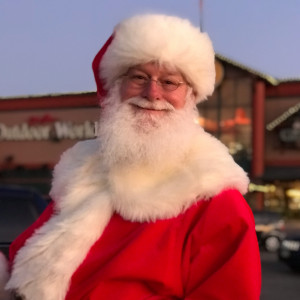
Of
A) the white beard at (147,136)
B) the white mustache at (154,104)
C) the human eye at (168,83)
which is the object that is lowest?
the white beard at (147,136)

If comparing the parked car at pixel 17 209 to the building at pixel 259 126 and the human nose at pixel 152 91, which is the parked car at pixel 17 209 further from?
the building at pixel 259 126

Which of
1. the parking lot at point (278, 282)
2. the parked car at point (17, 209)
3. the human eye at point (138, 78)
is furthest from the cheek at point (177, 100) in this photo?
the parking lot at point (278, 282)

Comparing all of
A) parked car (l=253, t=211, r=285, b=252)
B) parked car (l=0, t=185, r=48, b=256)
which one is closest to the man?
parked car (l=0, t=185, r=48, b=256)

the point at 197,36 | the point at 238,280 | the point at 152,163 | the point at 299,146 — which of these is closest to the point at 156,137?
the point at 152,163

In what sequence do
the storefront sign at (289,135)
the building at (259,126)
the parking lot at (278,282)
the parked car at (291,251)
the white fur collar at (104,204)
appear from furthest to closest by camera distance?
1. the building at (259,126)
2. the storefront sign at (289,135)
3. the parked car at (291,251)
4. the parking lot at (278,282)
5. the white fur collar at (104,204)

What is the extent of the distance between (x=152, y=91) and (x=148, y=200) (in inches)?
14.4

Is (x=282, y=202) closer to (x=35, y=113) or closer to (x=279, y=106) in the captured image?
(x=279, y=106)

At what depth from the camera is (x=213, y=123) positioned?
27.8m

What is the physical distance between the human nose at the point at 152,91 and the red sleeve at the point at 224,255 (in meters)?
0.42

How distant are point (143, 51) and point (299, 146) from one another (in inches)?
1004

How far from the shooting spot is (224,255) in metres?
1.82

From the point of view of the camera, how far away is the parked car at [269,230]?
1762cm

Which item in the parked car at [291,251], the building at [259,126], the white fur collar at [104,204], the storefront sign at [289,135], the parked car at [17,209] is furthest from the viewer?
the building at [259,126]

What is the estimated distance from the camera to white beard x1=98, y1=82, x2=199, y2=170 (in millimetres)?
2076
